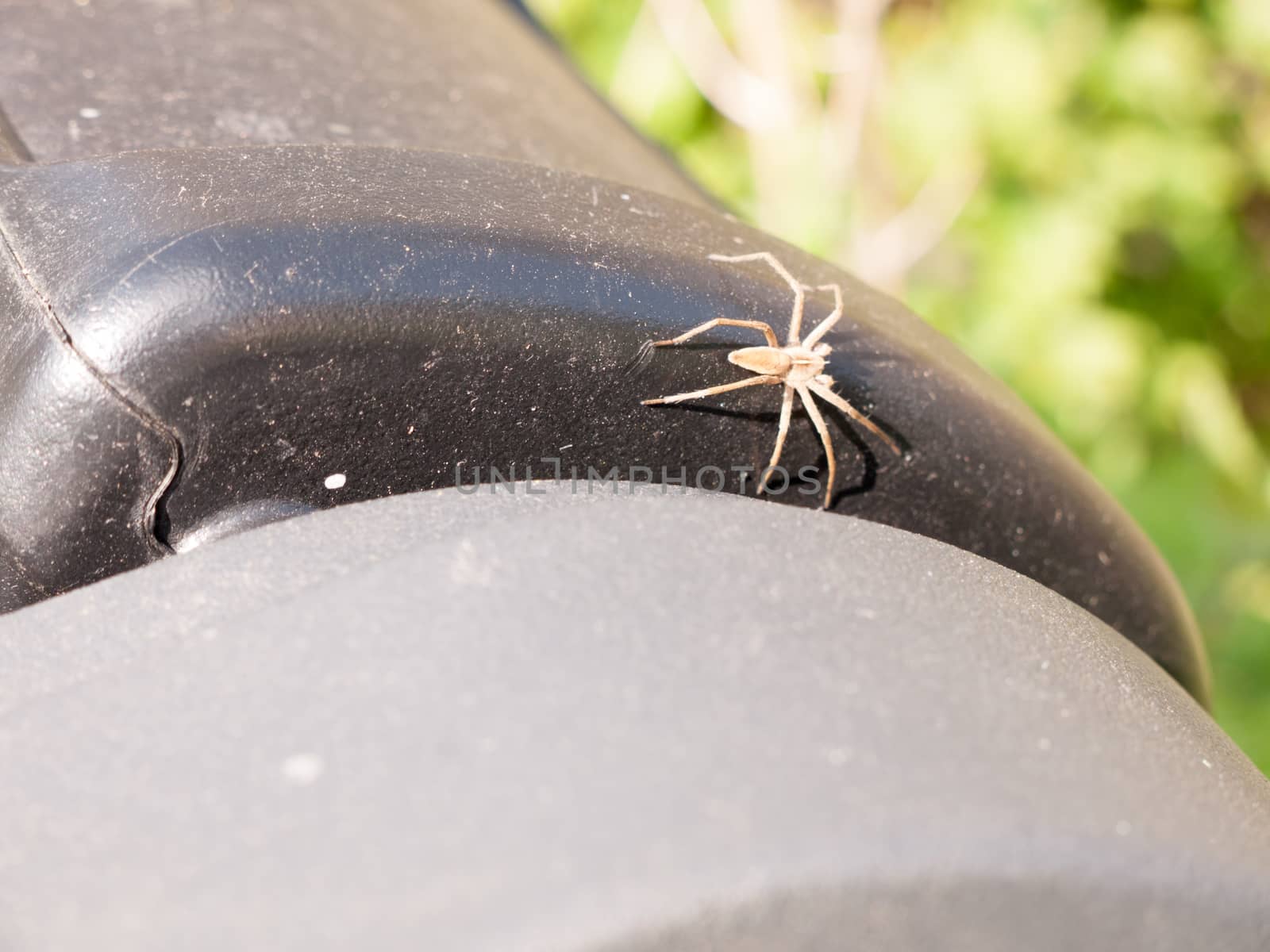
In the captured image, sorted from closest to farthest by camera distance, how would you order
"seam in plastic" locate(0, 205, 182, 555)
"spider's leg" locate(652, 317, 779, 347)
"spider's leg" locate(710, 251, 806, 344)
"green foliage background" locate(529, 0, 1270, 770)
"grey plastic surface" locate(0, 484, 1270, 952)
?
"grey plastic surface" locate(0, 484, 1270, 952)
"seam in plastic" locate(0, 205, 182, 555)
"spider's leg" locate(652, 317, 779, 347)
"spider's leg" locate(710, 251, 806, 344)
"green foliage background" locate(529, 0, 1270, 770)

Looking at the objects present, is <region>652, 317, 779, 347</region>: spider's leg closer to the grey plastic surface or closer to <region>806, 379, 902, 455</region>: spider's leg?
<region>806, 379, 902, 455</region>: spider's leg

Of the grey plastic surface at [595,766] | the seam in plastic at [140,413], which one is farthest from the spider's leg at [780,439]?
the seam in plastic at [140,413]

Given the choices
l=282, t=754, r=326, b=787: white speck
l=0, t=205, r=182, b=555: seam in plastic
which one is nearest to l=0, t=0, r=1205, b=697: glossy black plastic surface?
l=0, t=205, r=182, b=555: seam in plastic

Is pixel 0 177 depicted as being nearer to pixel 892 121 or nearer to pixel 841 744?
pixel 841 744

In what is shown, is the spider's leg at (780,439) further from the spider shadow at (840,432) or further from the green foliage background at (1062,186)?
the green foliage background at (1062,186)

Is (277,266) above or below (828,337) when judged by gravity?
below

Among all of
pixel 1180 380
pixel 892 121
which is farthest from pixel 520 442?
pixel 1180 380

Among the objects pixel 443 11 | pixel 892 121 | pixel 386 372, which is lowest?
pixel 386 372
